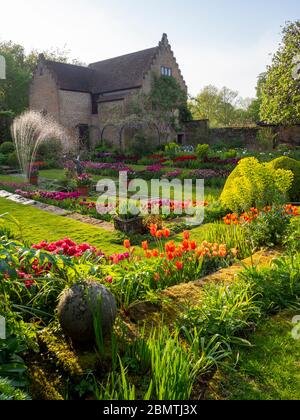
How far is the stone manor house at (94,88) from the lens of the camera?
1302 inches

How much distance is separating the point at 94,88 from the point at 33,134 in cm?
1116

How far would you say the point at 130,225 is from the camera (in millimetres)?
8195

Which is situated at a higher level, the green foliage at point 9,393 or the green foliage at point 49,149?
the green foliage at point 49,149

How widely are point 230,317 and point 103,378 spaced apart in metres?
1.34

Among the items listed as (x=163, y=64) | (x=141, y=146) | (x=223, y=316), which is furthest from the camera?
(x=163, y=64)

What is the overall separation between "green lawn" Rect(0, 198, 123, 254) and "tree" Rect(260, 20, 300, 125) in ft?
39.5

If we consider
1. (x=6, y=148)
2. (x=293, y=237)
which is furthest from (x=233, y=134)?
(x=293, y=237)

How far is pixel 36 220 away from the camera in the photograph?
9.77 metres

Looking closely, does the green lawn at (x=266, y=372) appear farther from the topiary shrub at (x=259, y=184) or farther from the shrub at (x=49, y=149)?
the shrub at (x=49, y=149)

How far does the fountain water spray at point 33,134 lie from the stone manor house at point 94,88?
125cm

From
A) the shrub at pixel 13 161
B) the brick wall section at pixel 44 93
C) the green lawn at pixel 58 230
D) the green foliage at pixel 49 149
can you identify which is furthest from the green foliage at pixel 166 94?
the green lawn at pixel 58 230

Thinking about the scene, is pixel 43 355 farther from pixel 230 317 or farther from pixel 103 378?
pixel 230 317

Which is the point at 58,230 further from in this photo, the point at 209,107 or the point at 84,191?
the point at 209,107
